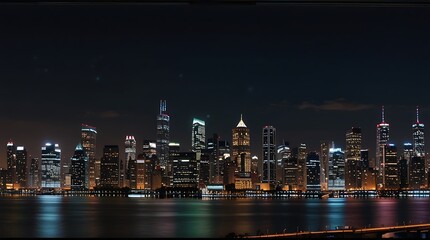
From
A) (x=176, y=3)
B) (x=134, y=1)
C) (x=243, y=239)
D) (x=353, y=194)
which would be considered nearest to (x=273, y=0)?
(x=176, y=3)

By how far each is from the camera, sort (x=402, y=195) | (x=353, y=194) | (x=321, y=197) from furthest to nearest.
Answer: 1. (x=353, y=194)
2. (x=402, y=195)
3. (x=321, y=197)

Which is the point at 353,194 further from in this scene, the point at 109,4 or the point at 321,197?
the point at 109,4

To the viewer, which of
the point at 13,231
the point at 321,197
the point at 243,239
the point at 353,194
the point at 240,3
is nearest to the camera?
the point at 240,3

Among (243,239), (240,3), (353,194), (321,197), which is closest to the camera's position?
(240,3)

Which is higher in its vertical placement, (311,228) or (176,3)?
(176,3)

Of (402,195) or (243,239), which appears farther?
(402,195)

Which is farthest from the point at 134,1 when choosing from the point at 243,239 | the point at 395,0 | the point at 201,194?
the point at 201,194

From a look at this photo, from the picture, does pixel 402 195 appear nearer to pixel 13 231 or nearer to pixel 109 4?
pixel 13 231

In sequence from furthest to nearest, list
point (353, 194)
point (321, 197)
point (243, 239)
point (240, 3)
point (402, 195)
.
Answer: point (353, 194)
point (402, 195)
point (321, 197)
point (243, 239)
point (240, 3)

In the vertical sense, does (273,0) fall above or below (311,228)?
above
